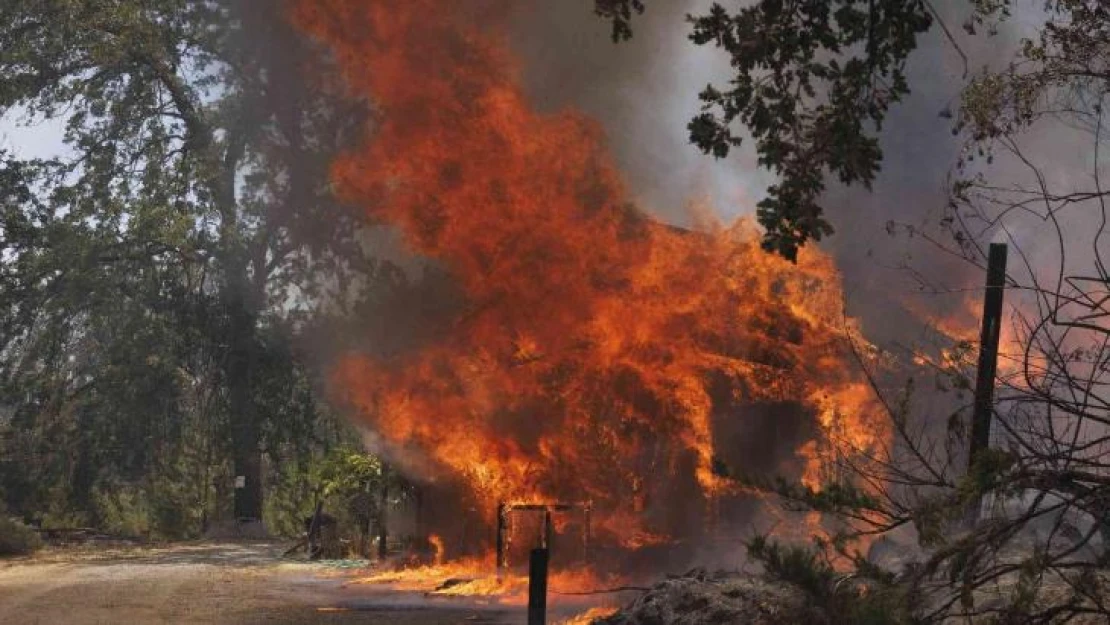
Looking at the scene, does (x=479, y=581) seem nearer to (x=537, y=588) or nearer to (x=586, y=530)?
(x=586, y=530)

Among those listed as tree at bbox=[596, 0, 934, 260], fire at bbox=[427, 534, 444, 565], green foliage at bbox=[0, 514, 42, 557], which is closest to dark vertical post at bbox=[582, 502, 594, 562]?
fire at bbox=[427, 534, 444, 565]

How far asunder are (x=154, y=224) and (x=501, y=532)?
1600 cm

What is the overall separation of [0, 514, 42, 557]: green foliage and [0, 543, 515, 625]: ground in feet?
1.47

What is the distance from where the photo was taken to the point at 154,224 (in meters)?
32.3

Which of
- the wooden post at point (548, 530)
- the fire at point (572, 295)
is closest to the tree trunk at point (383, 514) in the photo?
the fire at point (572, 295)

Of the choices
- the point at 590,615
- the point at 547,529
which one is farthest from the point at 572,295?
the point at 590,615

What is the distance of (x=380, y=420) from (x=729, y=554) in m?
5.95

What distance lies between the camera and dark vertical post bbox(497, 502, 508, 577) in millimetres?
19641

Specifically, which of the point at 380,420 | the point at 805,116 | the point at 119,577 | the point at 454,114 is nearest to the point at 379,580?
the point at 380,420

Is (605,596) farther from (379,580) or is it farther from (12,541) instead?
(12,541)

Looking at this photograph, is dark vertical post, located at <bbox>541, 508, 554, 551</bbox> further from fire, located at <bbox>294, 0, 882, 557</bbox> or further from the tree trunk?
the tree trunk

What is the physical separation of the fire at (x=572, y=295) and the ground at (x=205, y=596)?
3.26 m

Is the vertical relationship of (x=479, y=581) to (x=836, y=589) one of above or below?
below

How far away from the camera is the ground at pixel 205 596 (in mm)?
15648
